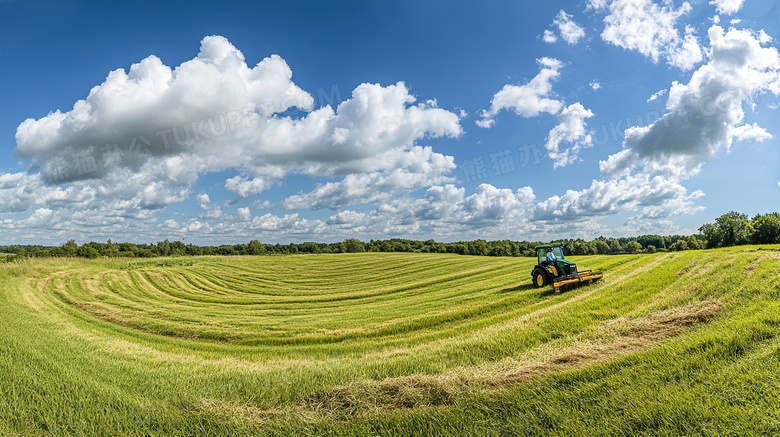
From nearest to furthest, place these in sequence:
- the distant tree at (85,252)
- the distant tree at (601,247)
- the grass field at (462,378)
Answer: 1. the grass field at (462,378)
2. the distant tree at (85,252)
3. the distant tree at (601,247)

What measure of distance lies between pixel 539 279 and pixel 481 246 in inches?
3228

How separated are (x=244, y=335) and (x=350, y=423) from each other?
10.6 m

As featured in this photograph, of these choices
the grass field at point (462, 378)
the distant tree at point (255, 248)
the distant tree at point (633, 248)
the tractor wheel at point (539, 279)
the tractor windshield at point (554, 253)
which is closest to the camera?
the grass field at point (462, 378)

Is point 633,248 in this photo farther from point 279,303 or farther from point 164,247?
point 164,247

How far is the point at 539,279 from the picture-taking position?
17.3m

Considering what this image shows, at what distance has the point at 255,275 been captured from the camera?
138 ft

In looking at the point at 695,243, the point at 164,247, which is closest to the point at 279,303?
the point at 164,247

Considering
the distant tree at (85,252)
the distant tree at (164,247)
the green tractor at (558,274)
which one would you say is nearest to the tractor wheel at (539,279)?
the green tractor at (558,274)

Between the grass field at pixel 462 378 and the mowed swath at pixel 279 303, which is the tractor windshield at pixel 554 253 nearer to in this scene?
the mowed swath at pixel 279 303

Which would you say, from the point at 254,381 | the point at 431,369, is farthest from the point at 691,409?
the point at 254,381

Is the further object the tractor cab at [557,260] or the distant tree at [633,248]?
the distant tree at [633,248]

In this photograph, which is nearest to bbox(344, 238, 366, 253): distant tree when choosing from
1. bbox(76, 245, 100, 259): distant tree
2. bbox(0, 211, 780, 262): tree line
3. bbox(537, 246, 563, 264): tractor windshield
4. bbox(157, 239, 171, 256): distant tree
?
bbox(0, 211, 780, 262): tree line

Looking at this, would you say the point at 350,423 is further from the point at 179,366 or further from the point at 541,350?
the point at 179,366

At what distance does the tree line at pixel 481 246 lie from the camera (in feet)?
214
